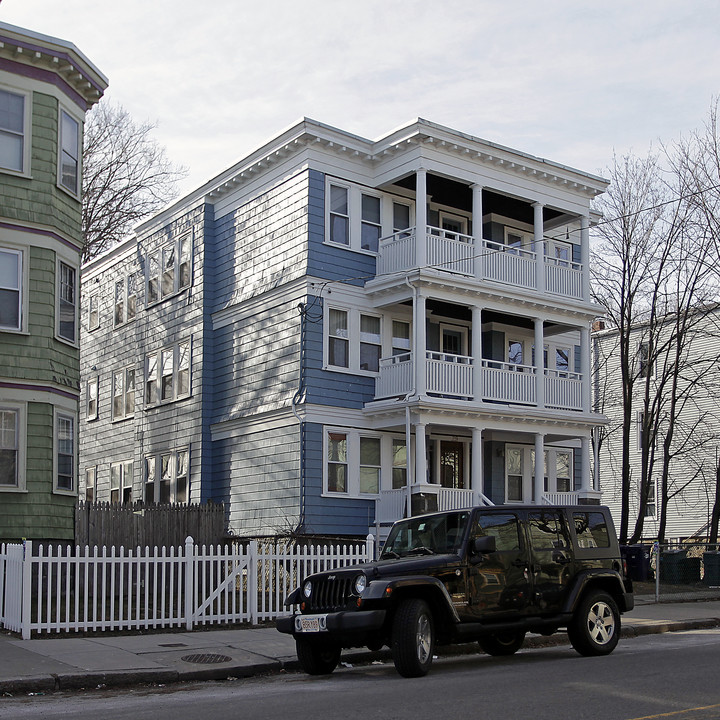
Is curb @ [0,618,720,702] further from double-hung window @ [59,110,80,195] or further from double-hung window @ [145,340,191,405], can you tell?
double-hung window @ [145,340,191,405]

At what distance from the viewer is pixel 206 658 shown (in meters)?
12.3

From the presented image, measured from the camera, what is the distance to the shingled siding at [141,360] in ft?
92.7

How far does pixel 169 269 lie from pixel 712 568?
1735 centimetres

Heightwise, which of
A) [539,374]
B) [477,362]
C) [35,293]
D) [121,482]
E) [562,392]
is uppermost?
[35,293]

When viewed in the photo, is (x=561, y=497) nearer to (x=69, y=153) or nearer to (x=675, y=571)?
(x=675, y=571)

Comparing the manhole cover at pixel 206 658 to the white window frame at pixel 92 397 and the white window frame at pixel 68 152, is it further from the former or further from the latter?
the white window frame at pixel 92 397

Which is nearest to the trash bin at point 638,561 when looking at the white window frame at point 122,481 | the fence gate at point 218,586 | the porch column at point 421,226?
the porch column at point 421,226

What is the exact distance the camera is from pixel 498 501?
27703mm

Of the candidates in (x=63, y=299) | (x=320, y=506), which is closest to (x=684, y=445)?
(x=320, y=506)

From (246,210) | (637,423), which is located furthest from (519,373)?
(637,423)

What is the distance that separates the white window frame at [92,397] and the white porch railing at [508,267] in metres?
14.7

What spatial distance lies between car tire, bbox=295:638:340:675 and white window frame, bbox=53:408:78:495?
9795 millimetres

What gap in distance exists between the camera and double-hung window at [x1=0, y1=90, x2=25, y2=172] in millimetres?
19688

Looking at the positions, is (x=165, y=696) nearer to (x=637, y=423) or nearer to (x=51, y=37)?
(x=51, y=37)
